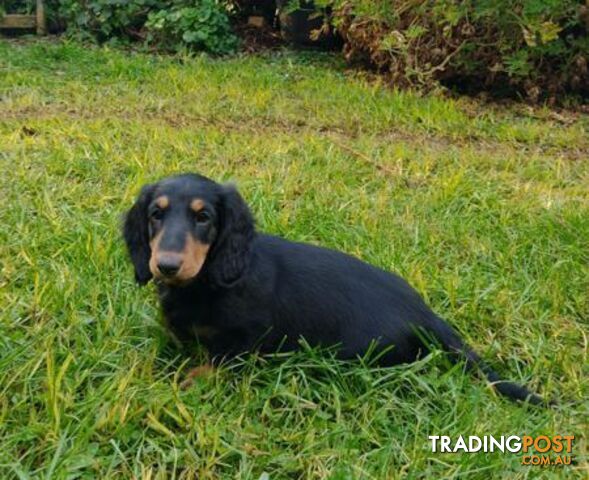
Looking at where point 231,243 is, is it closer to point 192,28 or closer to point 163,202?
point 163,202

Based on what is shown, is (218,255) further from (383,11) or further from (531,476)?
(383,11)

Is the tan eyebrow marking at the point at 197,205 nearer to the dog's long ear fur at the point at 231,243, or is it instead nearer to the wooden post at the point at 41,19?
the dog's long ear fur at the point at 231,243

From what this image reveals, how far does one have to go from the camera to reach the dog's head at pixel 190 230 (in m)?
2.36

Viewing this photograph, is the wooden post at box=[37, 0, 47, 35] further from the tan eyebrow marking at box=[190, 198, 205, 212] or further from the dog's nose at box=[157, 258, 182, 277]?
the dog's nose at box=[157, 258, 182, 277]

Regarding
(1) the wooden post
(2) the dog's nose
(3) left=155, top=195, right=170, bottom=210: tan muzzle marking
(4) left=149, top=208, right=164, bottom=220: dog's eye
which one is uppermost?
(3) left=155, top=195, right=170, bottom=210: tan muzzle marking

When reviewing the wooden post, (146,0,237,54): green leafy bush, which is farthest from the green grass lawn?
the wooden post

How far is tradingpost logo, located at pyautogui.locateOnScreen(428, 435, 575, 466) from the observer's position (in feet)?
7.25

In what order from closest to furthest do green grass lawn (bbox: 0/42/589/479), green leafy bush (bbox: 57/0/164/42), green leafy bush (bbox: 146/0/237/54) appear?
1. green grass lawn (bbox: 0/42/589/479)
2. green leafy bush (bbox: 146/0/237/54)
3. green leafy bush (bbox: 57/0/164/42)

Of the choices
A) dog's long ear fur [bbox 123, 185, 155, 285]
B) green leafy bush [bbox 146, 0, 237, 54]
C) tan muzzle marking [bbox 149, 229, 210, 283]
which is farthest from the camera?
green leafy bush [bbox 146, 0, 237, 54]

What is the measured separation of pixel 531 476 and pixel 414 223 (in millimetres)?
1897

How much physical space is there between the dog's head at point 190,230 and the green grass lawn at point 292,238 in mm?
323

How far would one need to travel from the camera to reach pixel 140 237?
2.62m

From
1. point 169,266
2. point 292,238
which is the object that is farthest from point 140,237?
point 292,238

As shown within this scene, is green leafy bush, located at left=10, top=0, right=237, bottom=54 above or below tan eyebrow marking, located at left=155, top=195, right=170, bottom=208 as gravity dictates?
below
